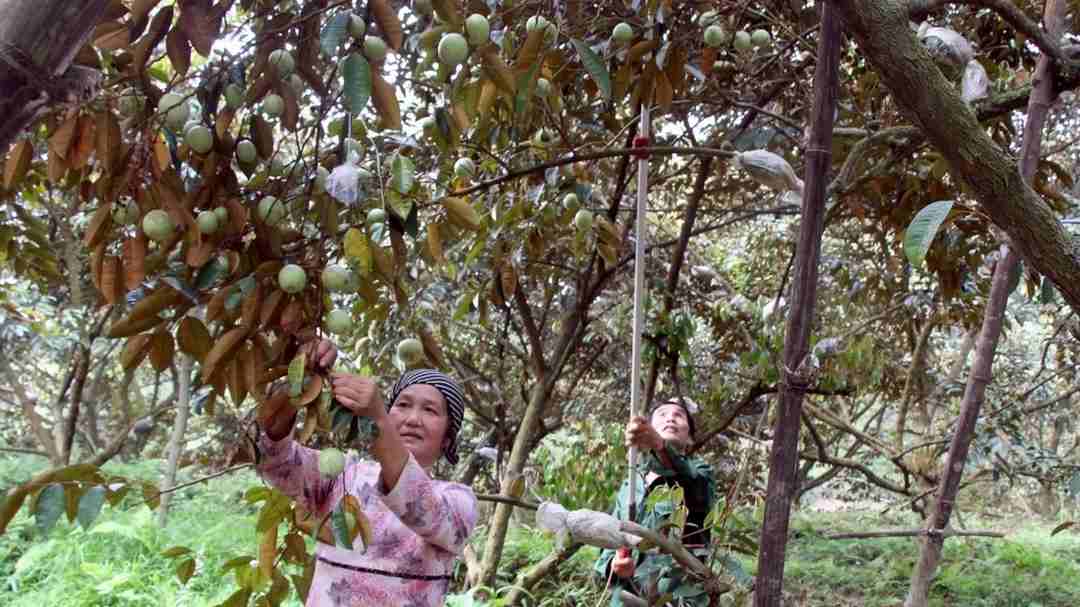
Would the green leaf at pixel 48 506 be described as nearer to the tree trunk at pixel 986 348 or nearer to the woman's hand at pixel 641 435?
the woman's hand at pixel 641 435

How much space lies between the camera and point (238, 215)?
3.35ft

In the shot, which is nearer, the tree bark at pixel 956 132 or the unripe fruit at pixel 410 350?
the tree bark at pixel 956 132

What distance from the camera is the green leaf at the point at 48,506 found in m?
0.90

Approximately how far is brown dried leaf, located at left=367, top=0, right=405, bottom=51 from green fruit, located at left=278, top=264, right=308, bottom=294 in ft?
0.89

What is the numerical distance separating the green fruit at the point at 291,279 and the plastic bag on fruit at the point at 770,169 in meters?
0.52

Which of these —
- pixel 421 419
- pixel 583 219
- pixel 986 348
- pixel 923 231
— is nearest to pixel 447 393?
pixel 421 419

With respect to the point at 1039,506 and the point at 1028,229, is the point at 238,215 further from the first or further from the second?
the point at 1039,506

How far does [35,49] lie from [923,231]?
2.44 ft

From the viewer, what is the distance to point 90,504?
3.01 feet

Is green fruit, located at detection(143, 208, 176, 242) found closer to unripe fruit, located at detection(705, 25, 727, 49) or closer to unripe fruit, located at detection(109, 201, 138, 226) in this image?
unripe fruit, located at detection(109, 201, 138, 226)

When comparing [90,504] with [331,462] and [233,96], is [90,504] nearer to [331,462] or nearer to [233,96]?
[331,462]

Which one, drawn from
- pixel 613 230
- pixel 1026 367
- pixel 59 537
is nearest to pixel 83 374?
pixel 59 537

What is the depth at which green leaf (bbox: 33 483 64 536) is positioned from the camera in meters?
0.90

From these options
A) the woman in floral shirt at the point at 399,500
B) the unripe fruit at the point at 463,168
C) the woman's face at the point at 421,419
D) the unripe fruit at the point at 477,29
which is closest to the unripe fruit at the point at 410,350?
the woman in floral shirt at the point at 399,500
